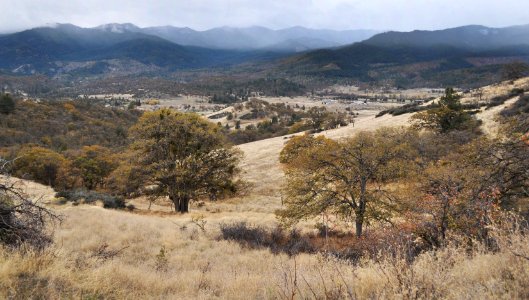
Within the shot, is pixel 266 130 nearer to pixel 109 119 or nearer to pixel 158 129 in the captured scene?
pixel 109 119

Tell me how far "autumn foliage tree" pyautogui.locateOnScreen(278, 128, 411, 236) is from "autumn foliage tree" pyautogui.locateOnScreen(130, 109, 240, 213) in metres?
10.4

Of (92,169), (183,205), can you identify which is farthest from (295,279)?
(92,169)

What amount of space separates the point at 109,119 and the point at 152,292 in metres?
122

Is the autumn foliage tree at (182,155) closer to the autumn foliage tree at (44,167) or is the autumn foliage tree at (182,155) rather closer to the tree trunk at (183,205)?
the tree trunk at (183,205)

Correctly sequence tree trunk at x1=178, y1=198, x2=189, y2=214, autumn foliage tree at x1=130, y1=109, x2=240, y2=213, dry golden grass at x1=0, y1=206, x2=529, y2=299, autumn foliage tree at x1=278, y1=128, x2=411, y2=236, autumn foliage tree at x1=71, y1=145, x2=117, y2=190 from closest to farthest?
dry golden grass at x1=0, y1=206, x2=529, y2=299, autumn foliage tree at x1=278, y1=128, x2=411, y2=236, autumn foliage tree at x1=130, y1=109, x2=240, y2=213, tree trunk at x1=178, y1=198, x2=189, y2=214, autumn foliage tree at x1=71, y1=145, x2=117, y2=190

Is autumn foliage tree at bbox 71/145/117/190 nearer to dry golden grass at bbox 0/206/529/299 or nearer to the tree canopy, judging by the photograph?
the tree canopy

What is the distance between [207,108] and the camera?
185 m

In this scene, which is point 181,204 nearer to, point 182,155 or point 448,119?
point 182,155

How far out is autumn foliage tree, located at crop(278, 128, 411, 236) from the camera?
18406 millimetres

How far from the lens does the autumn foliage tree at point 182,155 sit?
2788 centimetres

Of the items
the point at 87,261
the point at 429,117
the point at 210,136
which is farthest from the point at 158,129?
the point at 429,117

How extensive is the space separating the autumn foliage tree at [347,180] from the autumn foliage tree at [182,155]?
10427mm

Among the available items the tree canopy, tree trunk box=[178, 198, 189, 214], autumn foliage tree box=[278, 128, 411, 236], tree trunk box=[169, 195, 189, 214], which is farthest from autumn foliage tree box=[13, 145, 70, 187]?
the tree canopy

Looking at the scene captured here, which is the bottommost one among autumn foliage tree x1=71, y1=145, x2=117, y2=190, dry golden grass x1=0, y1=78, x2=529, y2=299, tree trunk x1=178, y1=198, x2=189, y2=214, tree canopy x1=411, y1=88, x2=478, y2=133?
autumn foliage tree x1=71, y1=145, x2=117, y2=190
